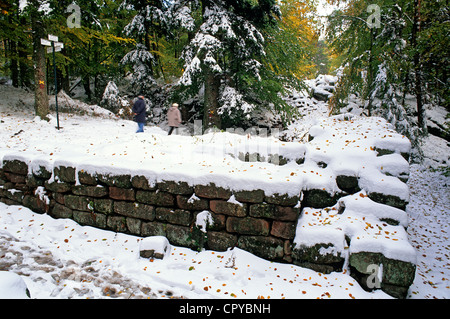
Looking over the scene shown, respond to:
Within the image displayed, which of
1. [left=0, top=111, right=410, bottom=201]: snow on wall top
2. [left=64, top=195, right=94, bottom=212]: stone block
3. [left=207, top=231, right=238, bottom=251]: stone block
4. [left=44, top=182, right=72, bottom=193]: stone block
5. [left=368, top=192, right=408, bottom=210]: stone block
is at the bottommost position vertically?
[left=207, top=231, right=238, bottom=251]: stone block

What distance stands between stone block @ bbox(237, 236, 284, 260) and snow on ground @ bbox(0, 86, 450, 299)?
0.33 feet

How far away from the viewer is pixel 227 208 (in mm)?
3742

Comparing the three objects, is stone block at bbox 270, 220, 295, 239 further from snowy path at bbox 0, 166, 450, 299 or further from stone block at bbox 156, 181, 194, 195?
stone block at bbox 156, 181, 194, 195

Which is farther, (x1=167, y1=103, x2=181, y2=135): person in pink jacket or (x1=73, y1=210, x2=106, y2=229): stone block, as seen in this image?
(x1=167, y1=103, x2=181, y2=135): person in pink jacket

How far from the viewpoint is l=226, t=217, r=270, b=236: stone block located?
3.64 m

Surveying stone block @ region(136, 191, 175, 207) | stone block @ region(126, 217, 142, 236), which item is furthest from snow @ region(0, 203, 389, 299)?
stone block @ region(136, 191, 175, 207)

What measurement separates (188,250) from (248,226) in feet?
3.56

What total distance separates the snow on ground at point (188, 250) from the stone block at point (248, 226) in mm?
329

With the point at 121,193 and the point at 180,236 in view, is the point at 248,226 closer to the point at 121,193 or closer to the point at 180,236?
the point at 180,236

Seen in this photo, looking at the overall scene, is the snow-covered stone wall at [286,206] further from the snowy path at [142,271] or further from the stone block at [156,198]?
the snowy path at [142,271]

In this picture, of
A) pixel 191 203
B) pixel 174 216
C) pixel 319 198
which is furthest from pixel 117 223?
pixel 319 198

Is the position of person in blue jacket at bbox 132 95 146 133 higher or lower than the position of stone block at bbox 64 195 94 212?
higher

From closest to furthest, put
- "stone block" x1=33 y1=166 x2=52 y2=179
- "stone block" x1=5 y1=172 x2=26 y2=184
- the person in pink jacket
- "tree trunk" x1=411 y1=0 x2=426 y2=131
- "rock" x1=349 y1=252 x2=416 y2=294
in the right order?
"rock" x1=349 y1=252 x2=416 y2=294, "stone block" x1=33 y1=166 x2=52 y2=179, "stone block" x1=5 y1=172 x2=26 y2=184, the person in pink jacket, "tree trunk" x1=411 y1=0 x2=426 y2=131
